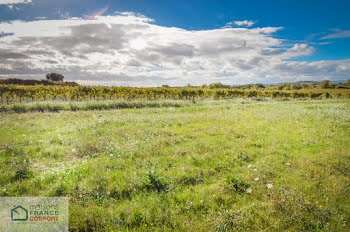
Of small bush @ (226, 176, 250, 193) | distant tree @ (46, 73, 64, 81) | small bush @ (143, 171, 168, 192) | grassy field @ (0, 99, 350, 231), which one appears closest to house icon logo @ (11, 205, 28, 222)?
grassy field @ (0, 99, 350, 231)

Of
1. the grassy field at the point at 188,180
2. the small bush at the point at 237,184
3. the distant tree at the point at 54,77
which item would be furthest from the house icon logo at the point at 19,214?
the distant tree at the point at 54,77

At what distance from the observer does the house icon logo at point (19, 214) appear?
448 centimetres

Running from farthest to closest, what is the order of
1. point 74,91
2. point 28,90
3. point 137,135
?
point 74,91 → point 28,90 → point 137,135

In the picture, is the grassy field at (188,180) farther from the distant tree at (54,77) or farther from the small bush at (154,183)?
the distant tree at (54,77)

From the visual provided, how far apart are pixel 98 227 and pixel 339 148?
11.6 meters

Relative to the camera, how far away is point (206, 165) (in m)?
7.36

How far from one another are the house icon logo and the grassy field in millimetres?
677

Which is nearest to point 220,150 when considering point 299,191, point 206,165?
point 206,165

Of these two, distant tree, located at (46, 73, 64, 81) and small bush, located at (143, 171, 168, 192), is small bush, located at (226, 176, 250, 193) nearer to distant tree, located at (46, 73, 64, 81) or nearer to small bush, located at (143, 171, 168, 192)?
small bush, located at (143, 171, 168, 192)

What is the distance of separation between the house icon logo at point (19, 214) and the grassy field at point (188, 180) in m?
0.68

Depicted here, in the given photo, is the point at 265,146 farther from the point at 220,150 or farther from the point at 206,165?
the point at 206,165

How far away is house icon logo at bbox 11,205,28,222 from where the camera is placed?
4476mm

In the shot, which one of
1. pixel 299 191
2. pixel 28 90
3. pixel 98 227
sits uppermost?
pixel 28 90

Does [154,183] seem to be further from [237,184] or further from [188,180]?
[237,184]
